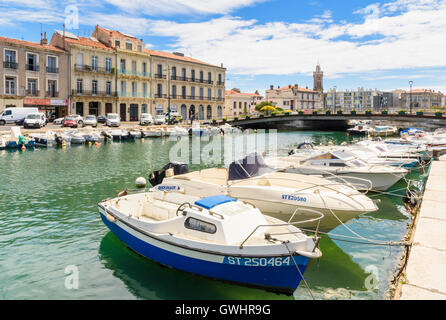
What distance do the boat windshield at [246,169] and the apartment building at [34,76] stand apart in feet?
171

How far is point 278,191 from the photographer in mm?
12922

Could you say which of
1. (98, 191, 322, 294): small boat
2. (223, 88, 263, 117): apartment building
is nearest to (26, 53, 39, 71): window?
(98, 191, 322, 294): small boat

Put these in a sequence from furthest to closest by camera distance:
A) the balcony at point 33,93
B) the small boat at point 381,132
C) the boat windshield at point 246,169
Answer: the small boat at point 381,132 < the balcony at point 33,93 < the boat windshield at point 246,169

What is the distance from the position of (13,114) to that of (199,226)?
49.9 m

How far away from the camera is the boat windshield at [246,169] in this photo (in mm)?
14680

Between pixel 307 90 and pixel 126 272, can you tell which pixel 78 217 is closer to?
pixel 126 272

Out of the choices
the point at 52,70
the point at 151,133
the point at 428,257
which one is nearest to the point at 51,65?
the point at 52,70

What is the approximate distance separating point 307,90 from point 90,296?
154 meters

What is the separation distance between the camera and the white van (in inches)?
1939

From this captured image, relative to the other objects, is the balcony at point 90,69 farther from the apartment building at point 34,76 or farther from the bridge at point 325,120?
the bridge at point 325,120

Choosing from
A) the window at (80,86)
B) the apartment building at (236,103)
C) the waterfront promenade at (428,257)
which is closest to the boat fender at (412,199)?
the waterfront promenade at (428,257)

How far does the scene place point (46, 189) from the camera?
20125 mm

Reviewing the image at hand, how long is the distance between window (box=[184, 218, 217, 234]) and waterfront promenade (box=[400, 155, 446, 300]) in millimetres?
4406

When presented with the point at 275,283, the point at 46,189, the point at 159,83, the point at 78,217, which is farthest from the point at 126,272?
the point at 159,83
